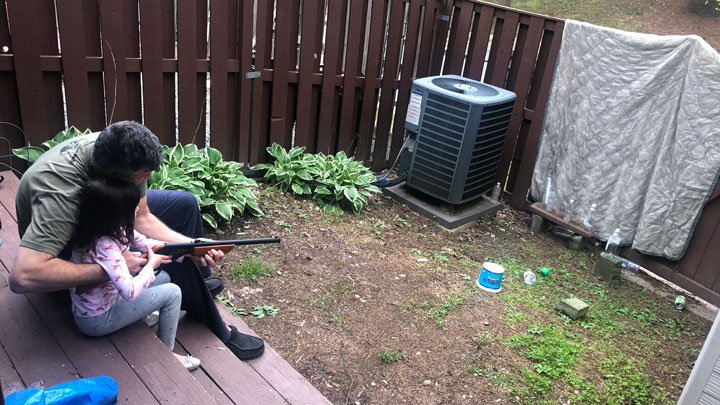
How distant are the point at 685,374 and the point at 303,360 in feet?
7.92

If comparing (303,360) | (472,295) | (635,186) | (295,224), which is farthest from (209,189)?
(635,186)

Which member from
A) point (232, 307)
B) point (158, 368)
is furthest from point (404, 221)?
point (158, 368)

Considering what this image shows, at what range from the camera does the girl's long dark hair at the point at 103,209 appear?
70.4 inches

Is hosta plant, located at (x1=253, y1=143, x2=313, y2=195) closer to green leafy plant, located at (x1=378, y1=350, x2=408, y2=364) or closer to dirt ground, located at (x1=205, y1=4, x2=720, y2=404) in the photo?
dirt ground, located at (x1=205, y1=4, x2=720, y2=404)

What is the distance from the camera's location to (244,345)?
2514mm

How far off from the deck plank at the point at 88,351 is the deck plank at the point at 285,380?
1.92ft

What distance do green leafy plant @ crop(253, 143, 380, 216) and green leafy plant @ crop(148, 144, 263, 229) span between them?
0.47m

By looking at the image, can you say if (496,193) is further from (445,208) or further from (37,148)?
(37,148)

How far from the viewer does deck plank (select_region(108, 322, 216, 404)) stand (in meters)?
1.86

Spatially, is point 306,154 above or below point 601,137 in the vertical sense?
below

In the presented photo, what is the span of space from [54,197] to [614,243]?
4234mm

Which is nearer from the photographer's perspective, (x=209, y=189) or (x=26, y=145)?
(x=26, y=145)

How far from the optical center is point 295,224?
4.20m

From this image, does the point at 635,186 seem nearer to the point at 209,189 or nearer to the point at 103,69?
the point at 209,189
